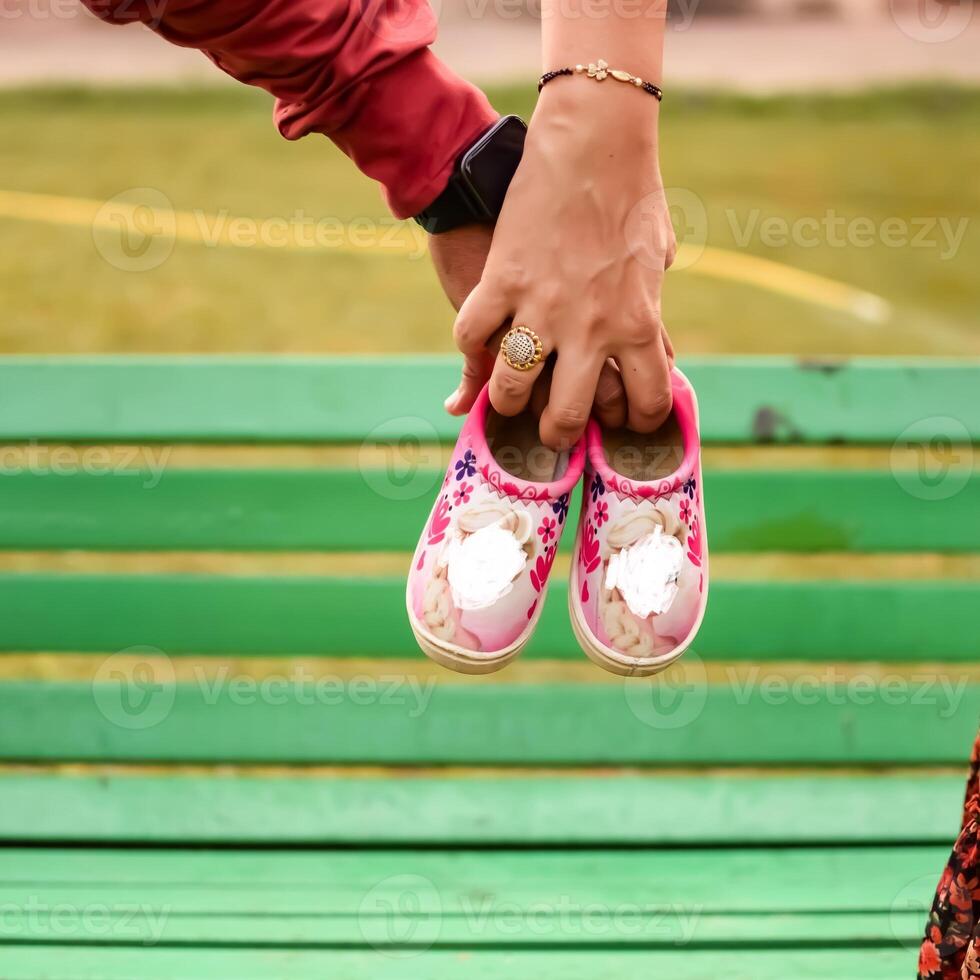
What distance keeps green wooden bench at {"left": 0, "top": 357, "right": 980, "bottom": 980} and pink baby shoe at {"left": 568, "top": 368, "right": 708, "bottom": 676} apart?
0.62 m

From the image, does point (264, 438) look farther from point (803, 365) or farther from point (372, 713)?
point (803, 365)

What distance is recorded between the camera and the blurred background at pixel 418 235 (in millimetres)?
5117

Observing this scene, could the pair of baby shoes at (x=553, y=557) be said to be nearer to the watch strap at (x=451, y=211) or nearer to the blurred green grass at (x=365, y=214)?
the watch strap at (x=451, y=211)

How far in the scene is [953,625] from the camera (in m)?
1.64

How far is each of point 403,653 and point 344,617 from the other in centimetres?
9

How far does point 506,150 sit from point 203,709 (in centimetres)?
98

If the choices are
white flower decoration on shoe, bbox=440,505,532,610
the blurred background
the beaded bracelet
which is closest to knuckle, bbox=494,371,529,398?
white flower decoration on shoe, bbox=440,505,532,610

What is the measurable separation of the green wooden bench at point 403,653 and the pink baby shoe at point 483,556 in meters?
0.62

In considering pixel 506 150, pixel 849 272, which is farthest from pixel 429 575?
pixel 849 272

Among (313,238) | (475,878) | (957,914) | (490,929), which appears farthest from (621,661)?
(313,238)

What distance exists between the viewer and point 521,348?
2.93ft

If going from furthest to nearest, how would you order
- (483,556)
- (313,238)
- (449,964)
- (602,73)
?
1. (313,238)
2. (449,964)
3. (483,556)
4. (602,73)

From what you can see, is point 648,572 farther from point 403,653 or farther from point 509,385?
point 403,653

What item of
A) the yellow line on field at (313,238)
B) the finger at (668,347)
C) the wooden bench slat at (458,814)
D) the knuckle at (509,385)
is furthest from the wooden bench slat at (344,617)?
the yellow line on field at (313,238)
